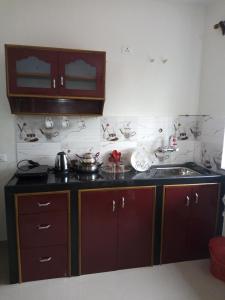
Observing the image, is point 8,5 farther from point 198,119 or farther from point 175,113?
point 198,119

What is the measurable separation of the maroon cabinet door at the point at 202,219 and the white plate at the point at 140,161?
534 mm

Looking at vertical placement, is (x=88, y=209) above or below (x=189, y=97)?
below

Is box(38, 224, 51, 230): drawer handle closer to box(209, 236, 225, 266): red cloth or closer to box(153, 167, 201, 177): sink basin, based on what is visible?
box(153, 167, 201, 177): sink basin

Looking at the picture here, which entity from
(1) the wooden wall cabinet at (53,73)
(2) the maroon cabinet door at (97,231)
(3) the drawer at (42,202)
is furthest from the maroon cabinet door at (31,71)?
(2) the maroon cabinet door at (97,231)

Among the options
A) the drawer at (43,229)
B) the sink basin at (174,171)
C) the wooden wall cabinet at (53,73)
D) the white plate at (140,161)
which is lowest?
the drawer at (43,229)

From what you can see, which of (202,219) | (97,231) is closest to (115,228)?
(97,231)

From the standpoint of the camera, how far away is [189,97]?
267 centimetres

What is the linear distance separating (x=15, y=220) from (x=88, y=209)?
23.1 inches

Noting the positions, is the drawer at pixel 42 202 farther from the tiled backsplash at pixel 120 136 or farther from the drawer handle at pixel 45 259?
the tiled backsplash at pixel 120 136

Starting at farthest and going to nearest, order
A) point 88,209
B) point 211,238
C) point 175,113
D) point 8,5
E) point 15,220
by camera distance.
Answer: point 175,113, point 211,238, point 8,5, point 88,209, point 15,220

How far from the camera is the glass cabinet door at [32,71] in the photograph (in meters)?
→ 1.94

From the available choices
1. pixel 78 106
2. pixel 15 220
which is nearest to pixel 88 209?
pixel 15 220

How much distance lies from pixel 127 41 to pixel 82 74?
69cm

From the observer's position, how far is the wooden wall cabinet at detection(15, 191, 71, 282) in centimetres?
188
